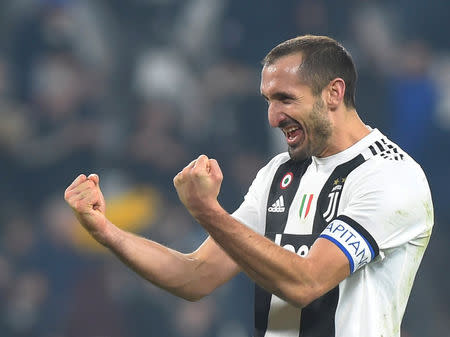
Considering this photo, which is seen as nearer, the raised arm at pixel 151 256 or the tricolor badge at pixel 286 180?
the raised arm at pixel 151 256

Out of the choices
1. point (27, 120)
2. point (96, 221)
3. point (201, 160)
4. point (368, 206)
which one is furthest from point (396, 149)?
point (27, 120)

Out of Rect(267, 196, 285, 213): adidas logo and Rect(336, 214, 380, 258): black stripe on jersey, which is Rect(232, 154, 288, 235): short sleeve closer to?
Rect(267, 196, 285, 213): adidas logo

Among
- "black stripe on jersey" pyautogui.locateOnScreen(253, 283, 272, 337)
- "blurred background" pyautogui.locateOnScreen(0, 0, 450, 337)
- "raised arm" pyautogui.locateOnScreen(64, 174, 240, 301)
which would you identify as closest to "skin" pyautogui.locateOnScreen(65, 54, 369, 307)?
"raised arm" pyautogui.locateOnScreen(64, 174, 240, 301)

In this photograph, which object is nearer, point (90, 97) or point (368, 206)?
point (368, 206)

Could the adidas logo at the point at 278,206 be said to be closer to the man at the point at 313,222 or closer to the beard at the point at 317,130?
the man at the point at 313,222

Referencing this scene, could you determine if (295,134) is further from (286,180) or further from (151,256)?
(151,256)

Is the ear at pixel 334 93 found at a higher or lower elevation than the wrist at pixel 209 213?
higher

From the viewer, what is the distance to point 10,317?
5.84 meters

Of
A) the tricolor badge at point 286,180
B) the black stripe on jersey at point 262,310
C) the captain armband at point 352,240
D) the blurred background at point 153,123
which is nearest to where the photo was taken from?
the captain armband at point 352,240

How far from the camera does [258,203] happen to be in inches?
118

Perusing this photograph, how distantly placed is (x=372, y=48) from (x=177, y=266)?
376 cm

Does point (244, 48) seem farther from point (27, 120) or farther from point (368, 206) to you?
point (368, 206)

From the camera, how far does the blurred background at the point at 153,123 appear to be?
5625 millimetres

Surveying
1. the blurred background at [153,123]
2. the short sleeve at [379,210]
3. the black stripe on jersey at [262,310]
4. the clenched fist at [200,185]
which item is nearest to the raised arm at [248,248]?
the clenched fist at [200,185]
